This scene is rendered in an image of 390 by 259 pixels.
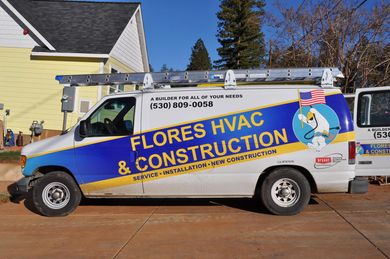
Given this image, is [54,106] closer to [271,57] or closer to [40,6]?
[40,6]

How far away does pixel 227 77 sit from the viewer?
7137mm

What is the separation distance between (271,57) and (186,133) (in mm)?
12204

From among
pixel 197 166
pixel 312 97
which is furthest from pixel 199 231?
pixel 312 97

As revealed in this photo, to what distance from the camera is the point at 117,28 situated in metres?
17.9

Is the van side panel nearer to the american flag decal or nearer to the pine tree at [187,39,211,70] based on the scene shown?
the american flag decal

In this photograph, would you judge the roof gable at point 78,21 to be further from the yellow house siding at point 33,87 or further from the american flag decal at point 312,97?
the american flag decal at point 312,97

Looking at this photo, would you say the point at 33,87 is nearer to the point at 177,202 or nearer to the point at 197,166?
the point at 177,202

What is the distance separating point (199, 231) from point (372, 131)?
4.23 meters

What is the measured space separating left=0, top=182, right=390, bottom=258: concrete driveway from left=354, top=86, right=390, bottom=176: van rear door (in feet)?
2.30

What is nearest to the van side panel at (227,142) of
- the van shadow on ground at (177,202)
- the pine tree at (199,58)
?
the van shadow on ground at (177,202)

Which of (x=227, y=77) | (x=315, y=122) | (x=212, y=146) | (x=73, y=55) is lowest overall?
(x=212, y=146)

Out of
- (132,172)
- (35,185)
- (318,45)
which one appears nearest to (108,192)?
(132,172)

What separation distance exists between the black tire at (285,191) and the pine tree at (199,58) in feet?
219

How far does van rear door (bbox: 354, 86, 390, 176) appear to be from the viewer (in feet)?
26.7
